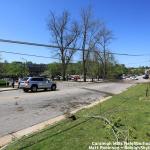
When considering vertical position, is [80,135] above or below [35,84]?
below

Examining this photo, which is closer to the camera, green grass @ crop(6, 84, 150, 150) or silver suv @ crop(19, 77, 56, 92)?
green grass @ crop(6, 84, 150, 150)

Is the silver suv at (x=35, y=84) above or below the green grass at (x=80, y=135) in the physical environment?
above

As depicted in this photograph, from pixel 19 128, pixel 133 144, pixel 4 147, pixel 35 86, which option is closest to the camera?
pixel 133 144

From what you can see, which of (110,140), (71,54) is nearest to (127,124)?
(110,140)

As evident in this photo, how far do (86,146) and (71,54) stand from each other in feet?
218

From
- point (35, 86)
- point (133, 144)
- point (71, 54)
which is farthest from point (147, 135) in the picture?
point (71, 54)

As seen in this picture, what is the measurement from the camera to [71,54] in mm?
73500

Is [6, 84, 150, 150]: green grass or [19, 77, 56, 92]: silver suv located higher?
[19, 77, 56, 92]: silver suv

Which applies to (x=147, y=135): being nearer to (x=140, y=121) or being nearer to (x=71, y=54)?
(x=140, y=121)

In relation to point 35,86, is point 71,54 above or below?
above

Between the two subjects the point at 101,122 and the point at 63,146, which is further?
the point at 101,122

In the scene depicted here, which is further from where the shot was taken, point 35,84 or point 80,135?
point 35,84

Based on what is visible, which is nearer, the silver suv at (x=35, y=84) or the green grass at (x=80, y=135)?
the green grass at (x=80, y=135)

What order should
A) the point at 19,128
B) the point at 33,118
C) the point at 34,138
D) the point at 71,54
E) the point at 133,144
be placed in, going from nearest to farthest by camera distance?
the point at 133,144
the point at 34,138
the point at 19,128
the point at 33,118
the point at 71,54
